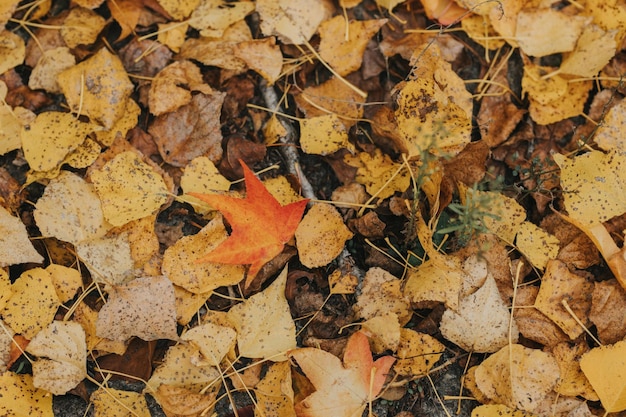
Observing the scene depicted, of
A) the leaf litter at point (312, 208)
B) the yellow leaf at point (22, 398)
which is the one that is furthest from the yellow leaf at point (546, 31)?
the yellow leaf at point (22, 398)

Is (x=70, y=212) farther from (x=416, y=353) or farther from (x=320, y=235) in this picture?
(x=416, y=353)

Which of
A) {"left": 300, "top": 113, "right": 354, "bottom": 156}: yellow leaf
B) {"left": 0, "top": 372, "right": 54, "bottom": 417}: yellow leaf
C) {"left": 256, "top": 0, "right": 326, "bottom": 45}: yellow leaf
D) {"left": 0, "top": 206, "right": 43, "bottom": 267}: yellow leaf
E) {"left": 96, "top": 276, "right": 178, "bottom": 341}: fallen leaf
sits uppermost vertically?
{"left": 256, "top": 0, "right": 326, "bottom": 45}: yellow leaf

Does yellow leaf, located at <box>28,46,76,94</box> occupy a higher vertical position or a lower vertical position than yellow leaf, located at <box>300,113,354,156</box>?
higher

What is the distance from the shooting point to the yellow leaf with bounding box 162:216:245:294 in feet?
5.25

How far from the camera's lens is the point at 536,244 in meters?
1.65

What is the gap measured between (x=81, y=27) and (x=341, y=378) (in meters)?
1.22

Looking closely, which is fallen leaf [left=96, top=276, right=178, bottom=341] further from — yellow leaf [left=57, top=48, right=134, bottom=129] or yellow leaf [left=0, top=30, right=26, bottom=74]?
yellow leaf [left=0, top=30, right=26, bottom=74]

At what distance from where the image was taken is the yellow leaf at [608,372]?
1.51 m

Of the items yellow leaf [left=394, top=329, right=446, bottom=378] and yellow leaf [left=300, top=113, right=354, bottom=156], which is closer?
yellow leaf [left=394, top=329, right=446, bottom=378]

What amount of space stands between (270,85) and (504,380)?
0.98 m

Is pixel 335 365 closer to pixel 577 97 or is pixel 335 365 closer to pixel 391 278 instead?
pixel 391 278

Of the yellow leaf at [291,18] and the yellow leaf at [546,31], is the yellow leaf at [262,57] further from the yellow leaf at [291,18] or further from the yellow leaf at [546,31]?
the yellow leaf at [546,31]

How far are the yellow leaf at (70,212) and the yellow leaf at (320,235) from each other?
50cm

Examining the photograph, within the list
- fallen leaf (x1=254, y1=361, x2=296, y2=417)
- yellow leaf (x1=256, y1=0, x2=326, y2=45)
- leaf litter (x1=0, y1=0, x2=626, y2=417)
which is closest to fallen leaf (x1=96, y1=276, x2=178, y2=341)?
leaf litter (x1=0, y1=0, x2=626, y2=417)
